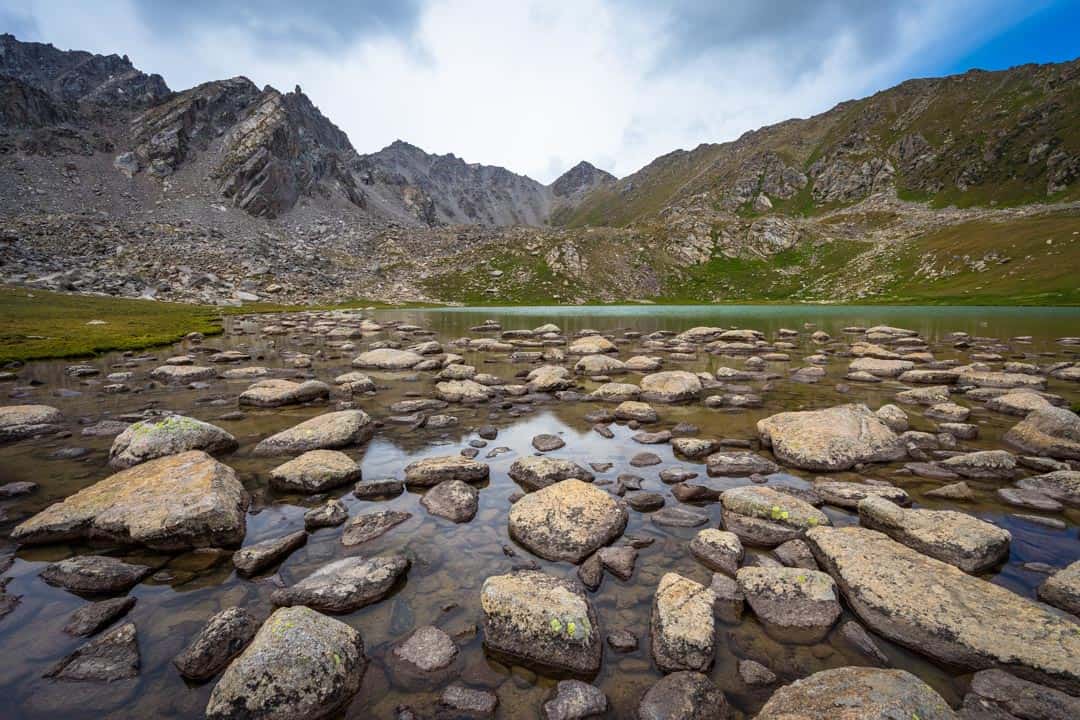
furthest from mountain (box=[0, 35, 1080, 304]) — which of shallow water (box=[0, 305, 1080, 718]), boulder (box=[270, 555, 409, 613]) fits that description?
boulder (box=[270, 555, 409, 613])

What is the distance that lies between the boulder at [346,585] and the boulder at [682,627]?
4.58 metres

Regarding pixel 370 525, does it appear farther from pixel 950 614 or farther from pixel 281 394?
pixel 281 394

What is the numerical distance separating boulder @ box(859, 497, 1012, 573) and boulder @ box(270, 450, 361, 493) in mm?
12946

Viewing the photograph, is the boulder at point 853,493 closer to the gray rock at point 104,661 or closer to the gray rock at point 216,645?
the gray rock at point 216,645

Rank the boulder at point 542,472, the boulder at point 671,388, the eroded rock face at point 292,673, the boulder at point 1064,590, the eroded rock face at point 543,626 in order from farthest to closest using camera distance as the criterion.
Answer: the boulder at point 671,388 → the boulder at point 542,472 → the boulder at point 1064,590 → the eroded rock face at point 543,626 → the eroded rock face at point 292,673

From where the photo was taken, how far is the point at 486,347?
4153 centimetres

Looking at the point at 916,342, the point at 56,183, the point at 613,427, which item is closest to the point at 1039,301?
the point at 916,342

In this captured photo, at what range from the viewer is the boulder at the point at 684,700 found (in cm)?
546

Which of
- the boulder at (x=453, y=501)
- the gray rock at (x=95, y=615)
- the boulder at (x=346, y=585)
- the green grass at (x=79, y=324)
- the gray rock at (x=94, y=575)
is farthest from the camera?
the green grass at (x=79, y=324)

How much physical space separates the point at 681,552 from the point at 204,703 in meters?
7.93

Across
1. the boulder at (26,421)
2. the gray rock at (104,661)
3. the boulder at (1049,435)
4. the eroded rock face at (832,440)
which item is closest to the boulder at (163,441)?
the boulder at (26,421)

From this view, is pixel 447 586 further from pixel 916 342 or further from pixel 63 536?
pixel 916 342

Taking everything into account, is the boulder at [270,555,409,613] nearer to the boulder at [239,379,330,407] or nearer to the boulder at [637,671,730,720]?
the boulder at [637,671,730,720]

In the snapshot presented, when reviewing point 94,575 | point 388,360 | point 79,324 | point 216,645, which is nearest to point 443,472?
point 216,645
